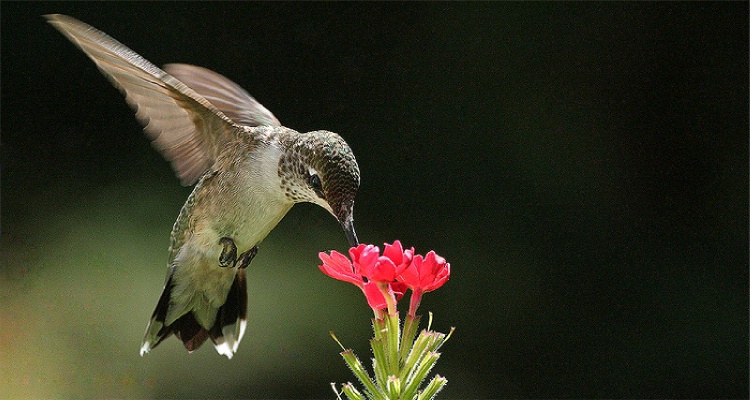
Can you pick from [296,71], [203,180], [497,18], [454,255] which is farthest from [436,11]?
[203,180]

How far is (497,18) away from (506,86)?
11.4 inches

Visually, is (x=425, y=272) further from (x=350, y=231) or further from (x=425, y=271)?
(x=350, y=231)

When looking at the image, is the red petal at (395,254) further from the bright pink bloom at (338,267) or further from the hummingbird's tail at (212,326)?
the hummingbird's tail at (212,326)

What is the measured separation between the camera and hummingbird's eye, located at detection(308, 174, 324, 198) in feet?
4.93

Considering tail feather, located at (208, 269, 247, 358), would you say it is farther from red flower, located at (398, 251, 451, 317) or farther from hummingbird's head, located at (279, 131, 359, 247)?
red flower, located at (398, 251, 451, 317)

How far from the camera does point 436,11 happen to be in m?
3.52

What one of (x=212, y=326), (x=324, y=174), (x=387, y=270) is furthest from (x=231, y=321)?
(x=387, y=270)

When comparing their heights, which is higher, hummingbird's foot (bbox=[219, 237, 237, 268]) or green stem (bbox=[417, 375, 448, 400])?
hummingbird's foot (bbox=[219, 237, 237, 268])

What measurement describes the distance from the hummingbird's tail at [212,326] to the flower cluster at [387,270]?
2.80 ft

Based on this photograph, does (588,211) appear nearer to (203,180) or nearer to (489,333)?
(489,333)

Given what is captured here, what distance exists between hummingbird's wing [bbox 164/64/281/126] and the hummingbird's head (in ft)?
1.60

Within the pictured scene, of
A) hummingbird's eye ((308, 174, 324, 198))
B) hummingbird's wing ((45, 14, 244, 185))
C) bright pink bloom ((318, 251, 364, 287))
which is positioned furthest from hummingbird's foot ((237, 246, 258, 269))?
bright pink bloom ((318, 251, 364, 287))

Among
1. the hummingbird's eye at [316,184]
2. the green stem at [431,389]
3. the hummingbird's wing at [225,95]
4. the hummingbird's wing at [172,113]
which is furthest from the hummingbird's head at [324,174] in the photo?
the hummingbird's wing at [225,95]

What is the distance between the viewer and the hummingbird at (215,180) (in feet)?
4.80
